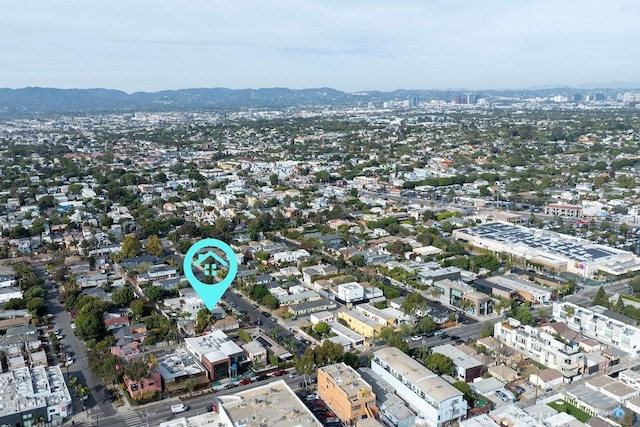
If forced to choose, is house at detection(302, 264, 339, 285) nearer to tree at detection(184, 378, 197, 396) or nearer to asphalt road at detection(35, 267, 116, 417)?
tree at detection(184, 378, 197, 396)

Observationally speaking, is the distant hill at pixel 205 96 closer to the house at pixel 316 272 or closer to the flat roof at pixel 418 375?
the house at pixel 316 272

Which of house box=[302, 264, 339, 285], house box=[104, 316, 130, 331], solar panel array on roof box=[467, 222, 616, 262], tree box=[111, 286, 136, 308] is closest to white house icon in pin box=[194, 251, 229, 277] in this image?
house box=[302, 264, 339, 285]

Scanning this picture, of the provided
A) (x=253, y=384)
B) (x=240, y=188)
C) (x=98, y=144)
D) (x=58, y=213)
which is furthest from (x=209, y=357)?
(x=98, y=144)

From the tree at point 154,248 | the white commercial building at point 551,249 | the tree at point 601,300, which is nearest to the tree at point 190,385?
the tree at point 154,248

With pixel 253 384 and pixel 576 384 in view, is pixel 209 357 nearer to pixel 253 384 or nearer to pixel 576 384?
pixel 253 384

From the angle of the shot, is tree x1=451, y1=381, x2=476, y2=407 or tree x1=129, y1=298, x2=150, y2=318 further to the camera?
tree x1=129, y1=298, x2=150, y2=318

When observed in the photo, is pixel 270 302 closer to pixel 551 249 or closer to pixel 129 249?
pixel 129 249

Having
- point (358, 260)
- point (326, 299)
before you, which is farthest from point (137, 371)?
point (358, 260)
